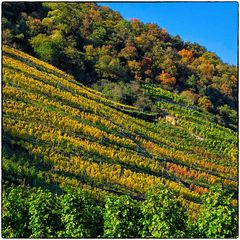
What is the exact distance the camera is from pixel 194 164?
69.4ft

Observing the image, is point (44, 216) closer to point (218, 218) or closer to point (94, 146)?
point (218, 218)

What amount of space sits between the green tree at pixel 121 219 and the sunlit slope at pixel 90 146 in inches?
142

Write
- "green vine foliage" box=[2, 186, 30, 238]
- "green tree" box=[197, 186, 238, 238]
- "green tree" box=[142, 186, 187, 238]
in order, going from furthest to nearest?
"green tree" box=[197, 186, 238, 238] < "green vine foliage" box=[2, 186, 30, 238] < "green tree" box=[142, 186, 187, 238]

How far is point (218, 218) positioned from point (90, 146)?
25.4 ft

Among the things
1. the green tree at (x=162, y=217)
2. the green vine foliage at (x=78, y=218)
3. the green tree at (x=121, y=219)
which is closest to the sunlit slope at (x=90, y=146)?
the green vine foliage at (x=78, y=218)

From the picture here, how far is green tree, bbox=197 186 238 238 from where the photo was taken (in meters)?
10.3

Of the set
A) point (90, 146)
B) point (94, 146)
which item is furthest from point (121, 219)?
point (94, 146)

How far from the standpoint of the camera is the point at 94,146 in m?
17.5

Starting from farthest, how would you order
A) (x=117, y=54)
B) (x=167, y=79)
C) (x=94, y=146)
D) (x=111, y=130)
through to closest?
1. (x=117, y=54)
2. (x=167, y=79)
3. (x=111, y=130)
4. (x=94, y=146)

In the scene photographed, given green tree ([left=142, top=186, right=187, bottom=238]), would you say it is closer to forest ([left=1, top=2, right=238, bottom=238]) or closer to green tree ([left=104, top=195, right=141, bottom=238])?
forest ([left=1, top=2, right=238, bottom=238])

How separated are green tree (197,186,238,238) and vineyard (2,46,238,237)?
394 millimetres

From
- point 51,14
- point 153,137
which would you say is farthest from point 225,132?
point 51,14

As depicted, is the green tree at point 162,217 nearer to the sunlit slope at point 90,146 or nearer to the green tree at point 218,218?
the green tree at point 218,218

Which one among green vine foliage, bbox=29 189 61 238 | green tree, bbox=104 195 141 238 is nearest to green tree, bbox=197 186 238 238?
green tree, bbox=104 195 141 238
